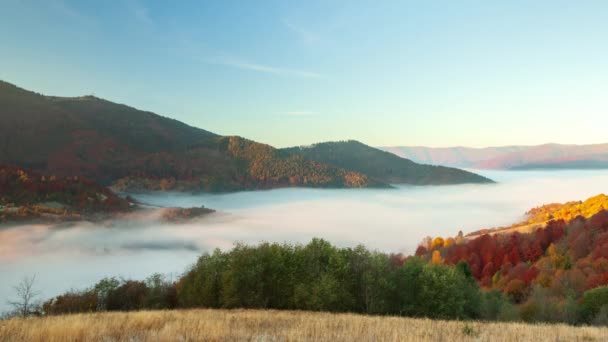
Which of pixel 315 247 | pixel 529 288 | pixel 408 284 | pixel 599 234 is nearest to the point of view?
pixel 408 284

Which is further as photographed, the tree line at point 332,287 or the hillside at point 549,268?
the hillside at point 549,268

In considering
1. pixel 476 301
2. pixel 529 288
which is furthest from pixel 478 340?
pixel 529 288

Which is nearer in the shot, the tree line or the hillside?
the tree line

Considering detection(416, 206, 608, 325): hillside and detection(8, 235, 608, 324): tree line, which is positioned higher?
detection(8, 235, 608, 324): tree line

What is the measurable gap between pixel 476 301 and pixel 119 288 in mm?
70073

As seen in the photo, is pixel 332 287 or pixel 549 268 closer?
pixel 332 287

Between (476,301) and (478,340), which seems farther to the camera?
(476,301)

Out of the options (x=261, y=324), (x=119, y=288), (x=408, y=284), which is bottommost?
(x=119, y=288)

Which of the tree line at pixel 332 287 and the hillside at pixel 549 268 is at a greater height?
the tree line at pixel 332 287

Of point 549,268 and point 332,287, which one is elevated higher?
point 332,287

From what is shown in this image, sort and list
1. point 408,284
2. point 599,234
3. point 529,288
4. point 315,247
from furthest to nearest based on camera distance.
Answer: point 599,234, point 529,288, point 315,247, point 408,284

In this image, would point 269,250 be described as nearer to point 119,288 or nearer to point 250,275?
point 250,275

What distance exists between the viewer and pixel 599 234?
165375 mm

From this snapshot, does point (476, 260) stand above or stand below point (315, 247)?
below
